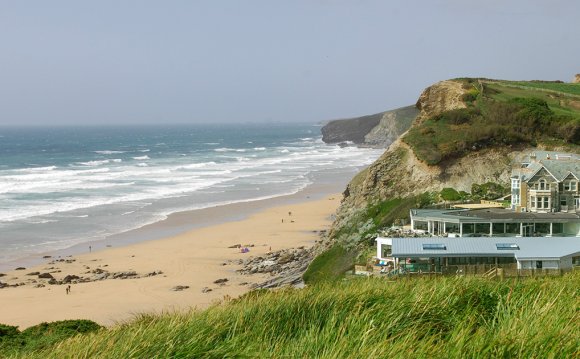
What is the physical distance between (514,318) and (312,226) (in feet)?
132

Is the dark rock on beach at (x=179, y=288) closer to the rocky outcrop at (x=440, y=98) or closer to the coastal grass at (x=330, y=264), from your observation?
the coastal grass at (x=330, y=264)

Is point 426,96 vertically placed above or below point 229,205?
above

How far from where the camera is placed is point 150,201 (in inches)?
2340

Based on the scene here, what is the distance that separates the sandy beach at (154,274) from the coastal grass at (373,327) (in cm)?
1381

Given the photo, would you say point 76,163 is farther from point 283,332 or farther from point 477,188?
point 283,332

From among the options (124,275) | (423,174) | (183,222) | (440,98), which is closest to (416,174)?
(423,174)

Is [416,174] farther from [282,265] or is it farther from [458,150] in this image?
[282,265]

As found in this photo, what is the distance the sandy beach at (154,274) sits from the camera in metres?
28.7

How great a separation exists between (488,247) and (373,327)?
52.5 feet

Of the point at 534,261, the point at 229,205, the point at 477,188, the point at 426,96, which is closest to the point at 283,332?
the point at 534,261

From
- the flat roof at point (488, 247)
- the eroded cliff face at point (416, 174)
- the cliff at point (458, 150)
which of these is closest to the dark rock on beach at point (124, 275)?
the cliff at point (458, 150)

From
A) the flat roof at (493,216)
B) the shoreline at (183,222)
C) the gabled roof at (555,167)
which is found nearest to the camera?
the flat roof at (493,216)

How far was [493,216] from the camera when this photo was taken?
26047mm

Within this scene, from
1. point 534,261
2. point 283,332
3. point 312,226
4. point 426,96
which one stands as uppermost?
point 426,96
